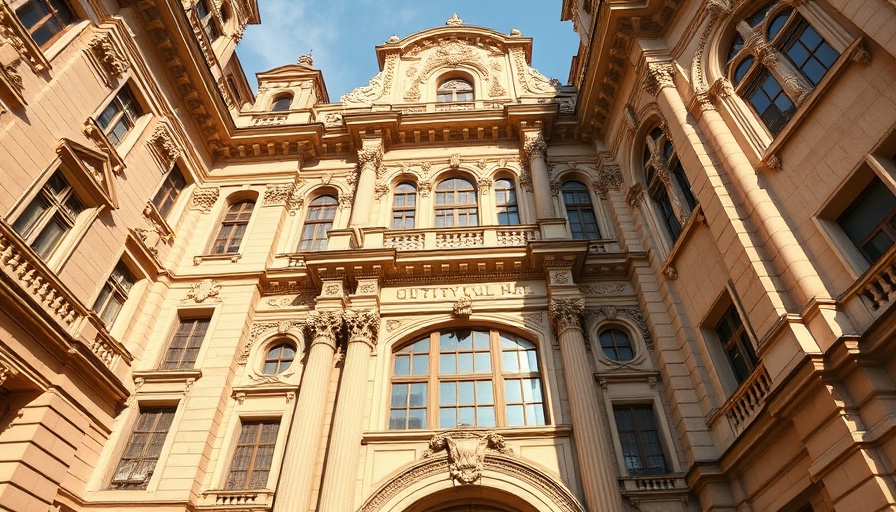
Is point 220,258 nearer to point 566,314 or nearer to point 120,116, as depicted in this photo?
point 120,116

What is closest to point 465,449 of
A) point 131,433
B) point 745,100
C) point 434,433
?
point 434,433

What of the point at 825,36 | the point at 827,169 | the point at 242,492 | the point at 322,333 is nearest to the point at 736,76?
the point at 825,36

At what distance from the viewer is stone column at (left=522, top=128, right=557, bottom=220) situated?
1659 centimetres

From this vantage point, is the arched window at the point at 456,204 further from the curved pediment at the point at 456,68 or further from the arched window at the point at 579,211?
the curved pediment at the point at 456,68

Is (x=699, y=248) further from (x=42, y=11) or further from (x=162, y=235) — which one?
(x=42, y=11)

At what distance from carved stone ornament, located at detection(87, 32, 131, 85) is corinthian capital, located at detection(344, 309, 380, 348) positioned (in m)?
8.94

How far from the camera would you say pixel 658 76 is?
564 inches

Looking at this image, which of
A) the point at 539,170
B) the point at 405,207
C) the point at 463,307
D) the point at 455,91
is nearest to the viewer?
the point at 463,307

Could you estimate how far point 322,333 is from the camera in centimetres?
1405

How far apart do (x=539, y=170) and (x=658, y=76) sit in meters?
4.69

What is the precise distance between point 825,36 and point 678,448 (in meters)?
8.71

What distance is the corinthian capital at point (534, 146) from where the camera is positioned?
18.4 m

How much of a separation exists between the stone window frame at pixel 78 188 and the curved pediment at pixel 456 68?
1047cm

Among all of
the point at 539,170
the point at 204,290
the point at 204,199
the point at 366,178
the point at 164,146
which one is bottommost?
the point at 204,290
